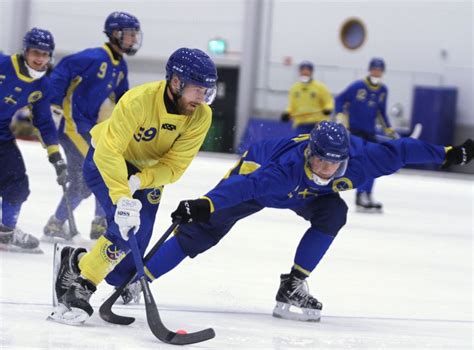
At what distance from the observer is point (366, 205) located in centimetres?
938

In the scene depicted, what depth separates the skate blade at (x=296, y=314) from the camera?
4.18 m

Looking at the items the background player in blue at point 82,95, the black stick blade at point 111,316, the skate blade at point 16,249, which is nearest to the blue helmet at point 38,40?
the background player in blue at point 82,95

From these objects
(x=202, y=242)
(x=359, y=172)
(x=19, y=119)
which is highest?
(x=359, y=172)

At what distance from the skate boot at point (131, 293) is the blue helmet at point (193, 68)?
96 centimetres

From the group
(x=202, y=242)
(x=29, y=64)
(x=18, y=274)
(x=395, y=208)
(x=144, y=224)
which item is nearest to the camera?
(x=144, y=224)

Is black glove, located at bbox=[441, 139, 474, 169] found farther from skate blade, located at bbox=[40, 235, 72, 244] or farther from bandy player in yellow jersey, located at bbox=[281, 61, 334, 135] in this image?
bandy player in yellow jersey, located at bbox=[281, 61, 334, 135]

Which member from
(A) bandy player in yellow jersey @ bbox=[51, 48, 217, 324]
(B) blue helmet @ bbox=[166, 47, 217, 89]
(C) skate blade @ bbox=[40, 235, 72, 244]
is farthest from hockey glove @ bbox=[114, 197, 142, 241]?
(C) skate blade @ bbox=[40, 235, 72, 244]

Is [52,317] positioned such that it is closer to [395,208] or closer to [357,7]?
[395,208]

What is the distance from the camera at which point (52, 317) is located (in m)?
3.61

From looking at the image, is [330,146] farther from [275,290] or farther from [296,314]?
[275,290]

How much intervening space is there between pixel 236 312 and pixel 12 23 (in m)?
15.4

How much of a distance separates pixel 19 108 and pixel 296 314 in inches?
88.4

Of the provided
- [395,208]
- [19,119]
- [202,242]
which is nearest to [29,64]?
[202,242]

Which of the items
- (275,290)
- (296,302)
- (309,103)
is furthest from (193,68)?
(309,103)
